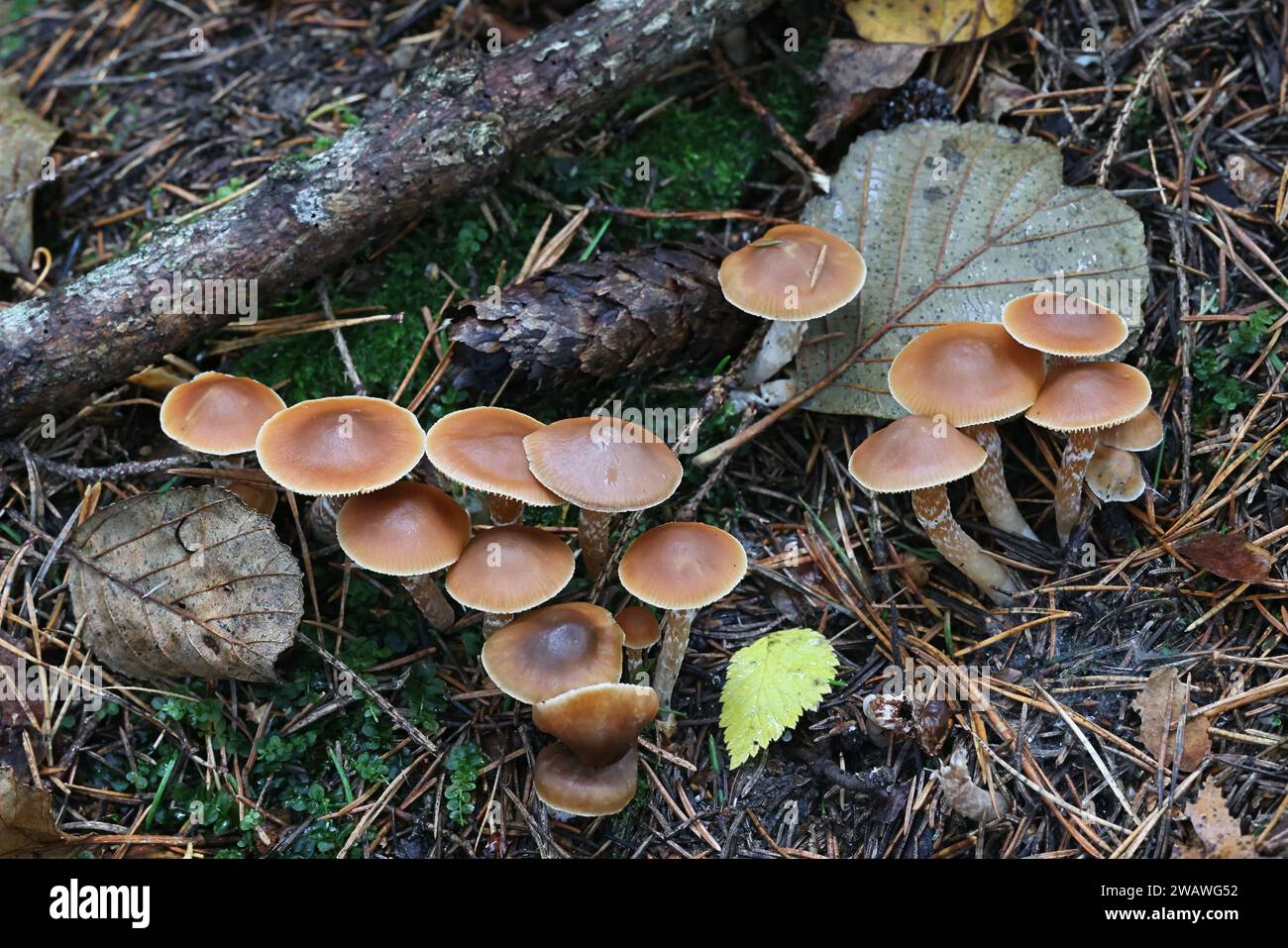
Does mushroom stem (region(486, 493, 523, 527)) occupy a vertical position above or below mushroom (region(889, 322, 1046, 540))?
below

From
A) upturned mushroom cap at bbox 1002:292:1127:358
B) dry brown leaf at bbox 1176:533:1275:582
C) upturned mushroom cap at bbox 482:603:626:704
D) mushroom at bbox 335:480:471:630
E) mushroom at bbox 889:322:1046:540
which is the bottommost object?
upturned mushroom cap at bbox 482:603:626:704

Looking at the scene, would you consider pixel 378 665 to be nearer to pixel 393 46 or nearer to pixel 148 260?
pixel 148 260

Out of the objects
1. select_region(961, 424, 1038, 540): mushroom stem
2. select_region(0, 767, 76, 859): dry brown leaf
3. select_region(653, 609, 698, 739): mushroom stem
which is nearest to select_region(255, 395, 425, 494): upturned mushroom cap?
select_region(653, 609, 698, 739): mushroom stem

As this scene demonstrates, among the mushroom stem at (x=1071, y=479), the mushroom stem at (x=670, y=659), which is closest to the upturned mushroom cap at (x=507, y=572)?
the mushroom stem at (x=670, y=659)

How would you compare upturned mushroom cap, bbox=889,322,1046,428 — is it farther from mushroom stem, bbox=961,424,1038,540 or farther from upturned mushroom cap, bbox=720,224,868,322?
upturned mushroom cap, bbox=720,224,868,322

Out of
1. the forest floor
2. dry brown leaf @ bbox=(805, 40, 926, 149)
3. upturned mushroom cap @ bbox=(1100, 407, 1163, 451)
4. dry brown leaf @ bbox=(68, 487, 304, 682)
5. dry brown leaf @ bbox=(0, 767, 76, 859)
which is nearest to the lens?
dry brown leaf @ bbox=(0, 767, 76, 859)

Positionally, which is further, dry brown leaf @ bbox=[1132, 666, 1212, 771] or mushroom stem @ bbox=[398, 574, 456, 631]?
mushroom stem @ bbox=[398, 574, 456, 631]

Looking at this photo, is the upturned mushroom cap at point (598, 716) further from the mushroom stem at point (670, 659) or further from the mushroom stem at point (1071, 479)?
the mushroom stem at point (1071, 479)

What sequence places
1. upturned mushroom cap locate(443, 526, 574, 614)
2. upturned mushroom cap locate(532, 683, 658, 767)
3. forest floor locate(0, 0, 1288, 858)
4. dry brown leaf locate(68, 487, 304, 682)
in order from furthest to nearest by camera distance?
dry brown leaf locate(68, 487, 304, 682), forest floor locate(0, 0, 1288, 858), upturned mushroom cap locate(443, 526, 574, 614), upturned mushroom cap locate(532, 683, 658, 767)
